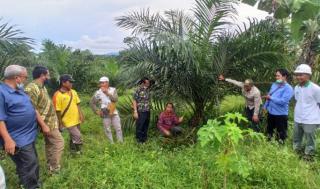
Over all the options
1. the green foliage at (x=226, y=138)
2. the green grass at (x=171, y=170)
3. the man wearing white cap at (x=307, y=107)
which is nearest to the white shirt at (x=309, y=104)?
the man wearing white cap at (x=307, y=107)

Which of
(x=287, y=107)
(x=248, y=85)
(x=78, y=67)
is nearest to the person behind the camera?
(x=287, y=107)

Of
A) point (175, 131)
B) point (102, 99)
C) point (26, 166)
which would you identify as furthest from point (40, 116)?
point (175, 131)

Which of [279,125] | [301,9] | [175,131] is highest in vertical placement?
[301,9]

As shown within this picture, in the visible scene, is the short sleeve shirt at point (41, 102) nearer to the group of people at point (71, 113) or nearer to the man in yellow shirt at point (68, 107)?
the group of people at point (71, 113)

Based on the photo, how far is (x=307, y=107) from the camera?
5828 millimetres

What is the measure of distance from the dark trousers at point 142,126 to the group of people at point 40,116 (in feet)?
0.08

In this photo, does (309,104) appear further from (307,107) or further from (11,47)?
(11,47)

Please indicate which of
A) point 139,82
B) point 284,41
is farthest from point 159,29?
point 284,41

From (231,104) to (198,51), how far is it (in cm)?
195

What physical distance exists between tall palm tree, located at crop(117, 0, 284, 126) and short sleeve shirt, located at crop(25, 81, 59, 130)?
7.62 ft

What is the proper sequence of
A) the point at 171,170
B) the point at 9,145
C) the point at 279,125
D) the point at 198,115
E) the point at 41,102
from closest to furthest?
the point at 9,145 → the point at 171,170 → the point at 41,102 → the point at 279,125 → the point at 198,115

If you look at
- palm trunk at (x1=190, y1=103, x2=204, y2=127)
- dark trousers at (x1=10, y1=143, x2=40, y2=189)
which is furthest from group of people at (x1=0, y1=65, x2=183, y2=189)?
palm trunk at (x1=190, y1=103, x2=204, y2=127)

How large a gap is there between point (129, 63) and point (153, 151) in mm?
2386

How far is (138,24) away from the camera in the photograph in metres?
7.78
